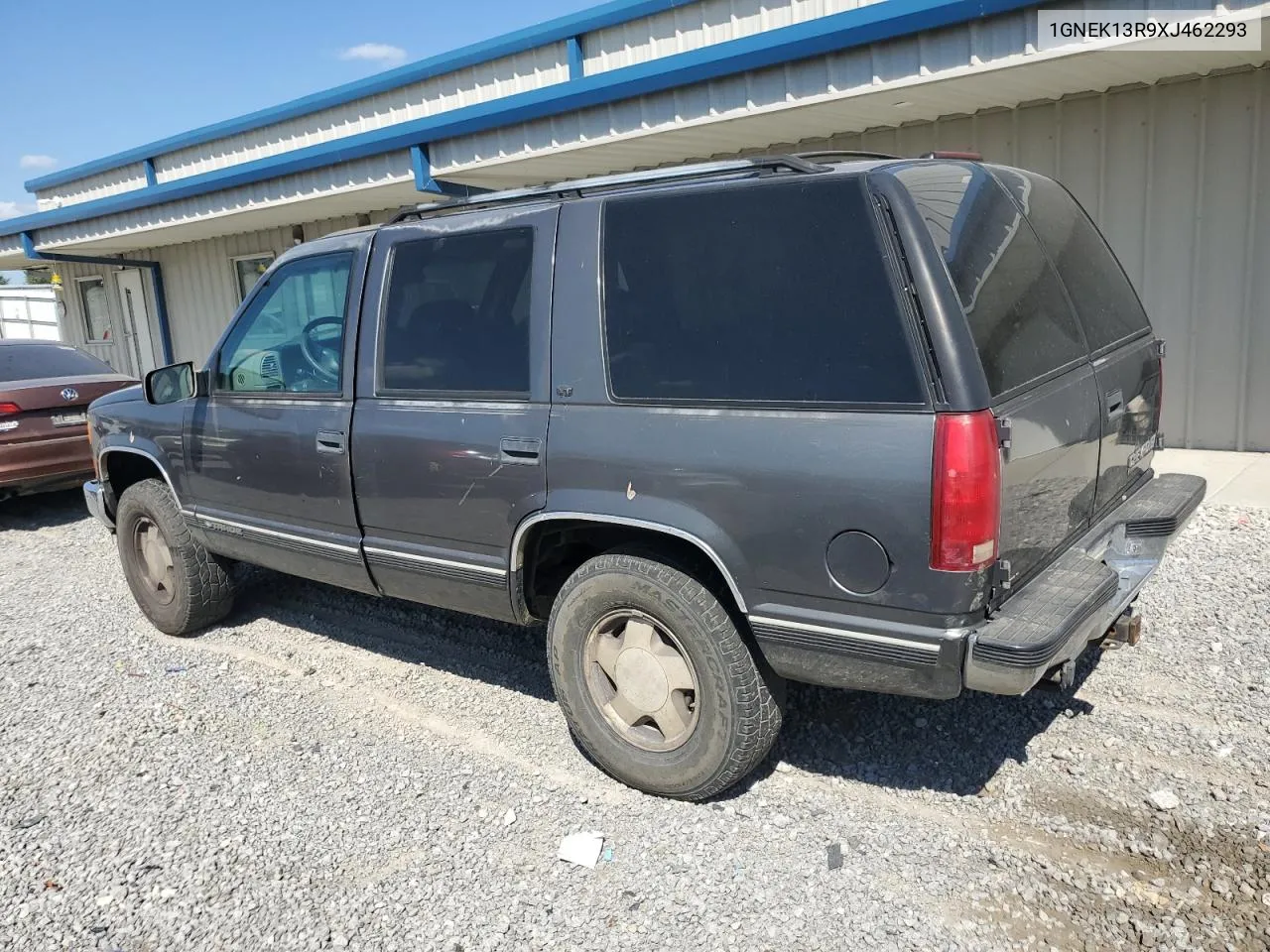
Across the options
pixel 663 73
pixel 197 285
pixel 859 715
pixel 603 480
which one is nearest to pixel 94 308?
pixel 197 285

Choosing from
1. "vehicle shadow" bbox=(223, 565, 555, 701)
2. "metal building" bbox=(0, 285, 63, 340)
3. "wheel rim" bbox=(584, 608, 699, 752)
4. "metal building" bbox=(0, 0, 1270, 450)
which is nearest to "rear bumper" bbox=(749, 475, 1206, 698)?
"wheel rim" bbox=(584, 608, 699, 752)

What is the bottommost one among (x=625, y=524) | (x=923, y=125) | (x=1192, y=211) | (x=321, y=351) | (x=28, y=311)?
(x=625, y=524)

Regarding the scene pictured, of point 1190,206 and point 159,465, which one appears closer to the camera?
point 159,465

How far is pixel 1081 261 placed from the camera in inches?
139

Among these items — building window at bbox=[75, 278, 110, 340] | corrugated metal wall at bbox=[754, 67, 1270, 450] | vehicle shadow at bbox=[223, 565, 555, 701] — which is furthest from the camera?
building window at bbox=[75, 278, 110, 340]

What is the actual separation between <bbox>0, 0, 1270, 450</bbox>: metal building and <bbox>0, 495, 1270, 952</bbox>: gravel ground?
307 centimetres

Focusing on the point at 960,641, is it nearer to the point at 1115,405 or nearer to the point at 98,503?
the point at 1115,405

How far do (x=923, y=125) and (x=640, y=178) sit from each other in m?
5.50

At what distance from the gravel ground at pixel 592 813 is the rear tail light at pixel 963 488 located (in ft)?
3.38

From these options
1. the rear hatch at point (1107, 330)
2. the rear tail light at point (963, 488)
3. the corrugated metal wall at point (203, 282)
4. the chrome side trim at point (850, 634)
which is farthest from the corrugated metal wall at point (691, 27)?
the chrome side trim at point (850, 634)

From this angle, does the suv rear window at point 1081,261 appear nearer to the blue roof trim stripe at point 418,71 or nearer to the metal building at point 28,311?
the blue roof trim stripe at point 418,71

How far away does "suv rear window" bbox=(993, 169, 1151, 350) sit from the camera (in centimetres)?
332

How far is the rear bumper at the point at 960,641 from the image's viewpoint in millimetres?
2531

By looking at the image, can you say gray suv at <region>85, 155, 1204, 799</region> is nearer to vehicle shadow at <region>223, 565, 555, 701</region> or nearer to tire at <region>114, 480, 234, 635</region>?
vehicle shadow at <region>223, 565, 555, 701</region>
